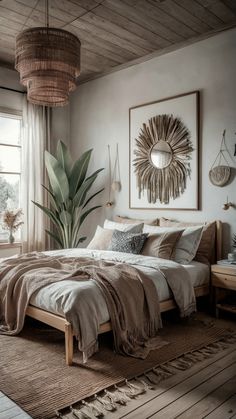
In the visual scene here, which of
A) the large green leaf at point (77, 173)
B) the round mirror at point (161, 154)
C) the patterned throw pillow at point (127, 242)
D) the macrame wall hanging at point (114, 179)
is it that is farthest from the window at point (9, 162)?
the round mirror at point (161, 154)

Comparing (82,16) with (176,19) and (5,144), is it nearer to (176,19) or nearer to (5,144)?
(176,19)

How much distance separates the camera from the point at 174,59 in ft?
14.7

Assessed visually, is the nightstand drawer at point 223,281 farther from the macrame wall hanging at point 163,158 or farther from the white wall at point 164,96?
the macrame wall hanging at point 163,158

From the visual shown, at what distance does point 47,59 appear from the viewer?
9.40ft

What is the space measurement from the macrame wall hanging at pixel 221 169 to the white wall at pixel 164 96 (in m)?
0.06

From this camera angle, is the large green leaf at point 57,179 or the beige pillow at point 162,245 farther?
the large green leaf at point 57,179

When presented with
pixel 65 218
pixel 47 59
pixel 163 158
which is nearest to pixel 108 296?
pixel 47 59

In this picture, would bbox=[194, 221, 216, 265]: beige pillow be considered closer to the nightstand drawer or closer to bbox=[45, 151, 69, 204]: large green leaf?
the nightstand drawer

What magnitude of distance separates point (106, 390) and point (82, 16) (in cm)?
343

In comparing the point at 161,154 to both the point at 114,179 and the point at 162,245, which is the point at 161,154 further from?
the point at 162,245

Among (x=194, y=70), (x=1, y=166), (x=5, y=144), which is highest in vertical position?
(x=194, y=70)

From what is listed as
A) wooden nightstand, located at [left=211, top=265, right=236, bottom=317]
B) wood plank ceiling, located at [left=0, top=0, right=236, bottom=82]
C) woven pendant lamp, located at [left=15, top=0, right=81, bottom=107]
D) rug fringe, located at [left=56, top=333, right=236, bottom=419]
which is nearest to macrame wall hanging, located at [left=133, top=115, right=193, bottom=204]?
wood plank ceiling, located at [left=0, top=0, right=236, bottom=82]

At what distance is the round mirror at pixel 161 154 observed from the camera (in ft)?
14.8

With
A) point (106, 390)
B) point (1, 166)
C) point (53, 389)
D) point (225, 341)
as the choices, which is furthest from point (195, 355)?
point (1, 166)
